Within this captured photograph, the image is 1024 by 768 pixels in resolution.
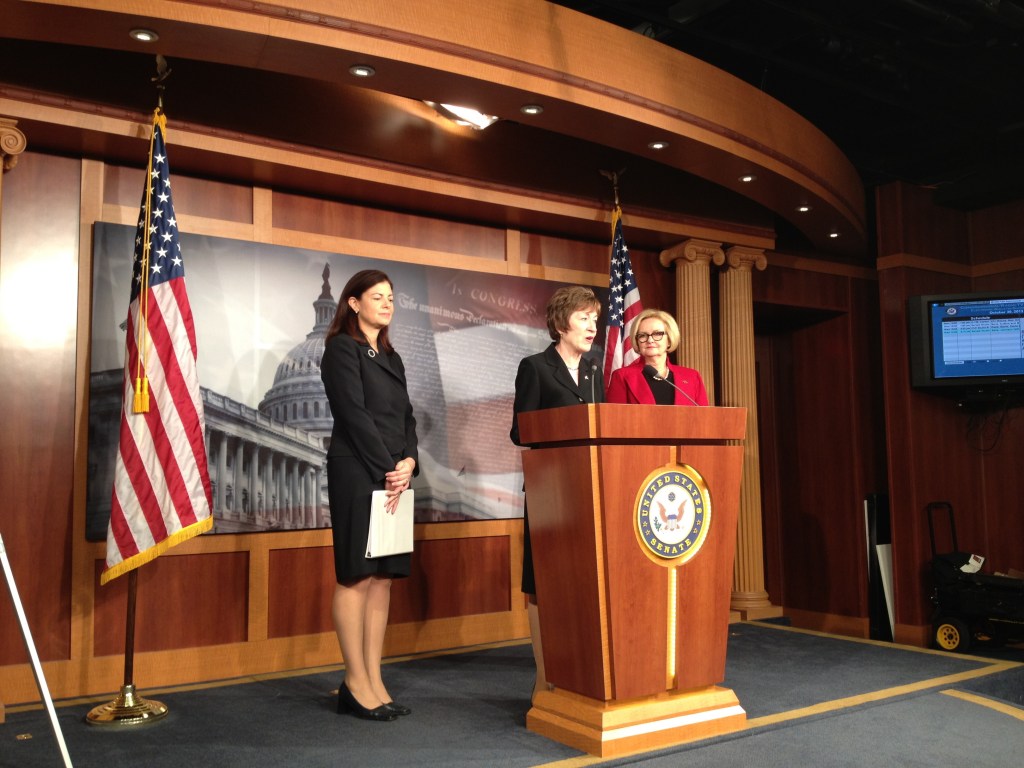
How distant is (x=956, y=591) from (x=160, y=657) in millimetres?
4269

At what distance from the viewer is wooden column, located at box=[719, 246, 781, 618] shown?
5.69 m

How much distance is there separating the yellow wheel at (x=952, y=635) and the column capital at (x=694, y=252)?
→ 8.12 ft

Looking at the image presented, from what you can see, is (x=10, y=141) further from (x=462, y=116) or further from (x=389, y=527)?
(x=389, y=527)

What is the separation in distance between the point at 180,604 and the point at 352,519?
1.39 meters

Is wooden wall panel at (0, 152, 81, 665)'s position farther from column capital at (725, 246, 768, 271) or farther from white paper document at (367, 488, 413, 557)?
column capital at (725, 246, 768, 271)

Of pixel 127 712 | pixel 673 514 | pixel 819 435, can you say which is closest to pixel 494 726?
pixel 673 514

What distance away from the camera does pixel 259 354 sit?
4.33m

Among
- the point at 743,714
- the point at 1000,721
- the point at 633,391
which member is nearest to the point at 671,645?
the point at 743,714

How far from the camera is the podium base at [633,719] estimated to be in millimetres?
2713

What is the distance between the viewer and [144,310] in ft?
11.5

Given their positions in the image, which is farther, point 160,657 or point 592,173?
point 592,173

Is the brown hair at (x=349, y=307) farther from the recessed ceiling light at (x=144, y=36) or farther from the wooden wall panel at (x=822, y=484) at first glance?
the wooden wall panel at (x=822, y=484)

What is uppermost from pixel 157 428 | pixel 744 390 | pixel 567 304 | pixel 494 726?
pixel 567 304

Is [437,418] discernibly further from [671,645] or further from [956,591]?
[956,591]
